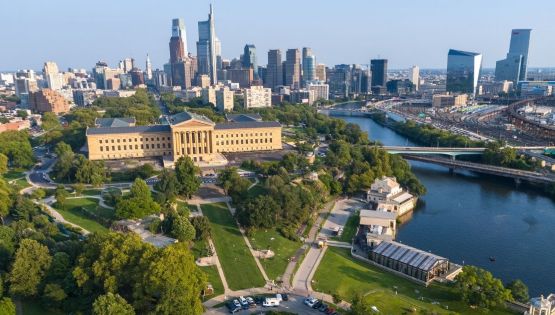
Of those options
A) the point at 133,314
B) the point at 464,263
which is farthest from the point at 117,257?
the point at 464,263

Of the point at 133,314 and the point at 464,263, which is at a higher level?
the point at 133,314

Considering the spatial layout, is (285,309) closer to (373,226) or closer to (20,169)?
(373,226)

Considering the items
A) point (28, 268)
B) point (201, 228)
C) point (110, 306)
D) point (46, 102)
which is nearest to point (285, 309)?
point (110, 306)

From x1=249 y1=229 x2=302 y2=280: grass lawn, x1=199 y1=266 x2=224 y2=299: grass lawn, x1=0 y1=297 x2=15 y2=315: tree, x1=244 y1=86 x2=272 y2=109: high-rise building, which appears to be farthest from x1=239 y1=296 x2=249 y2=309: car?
x1=244 y1=86 x2=272 y2=109: high-rise building

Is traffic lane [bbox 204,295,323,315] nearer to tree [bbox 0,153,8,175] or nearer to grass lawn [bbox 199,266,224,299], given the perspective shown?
grass lawn [bbox 199,266,224,299]

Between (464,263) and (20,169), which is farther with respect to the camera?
(20,169)

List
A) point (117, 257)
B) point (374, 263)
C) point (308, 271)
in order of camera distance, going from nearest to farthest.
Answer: point (117, 257) < point (308, 271) < point (374, 263)
